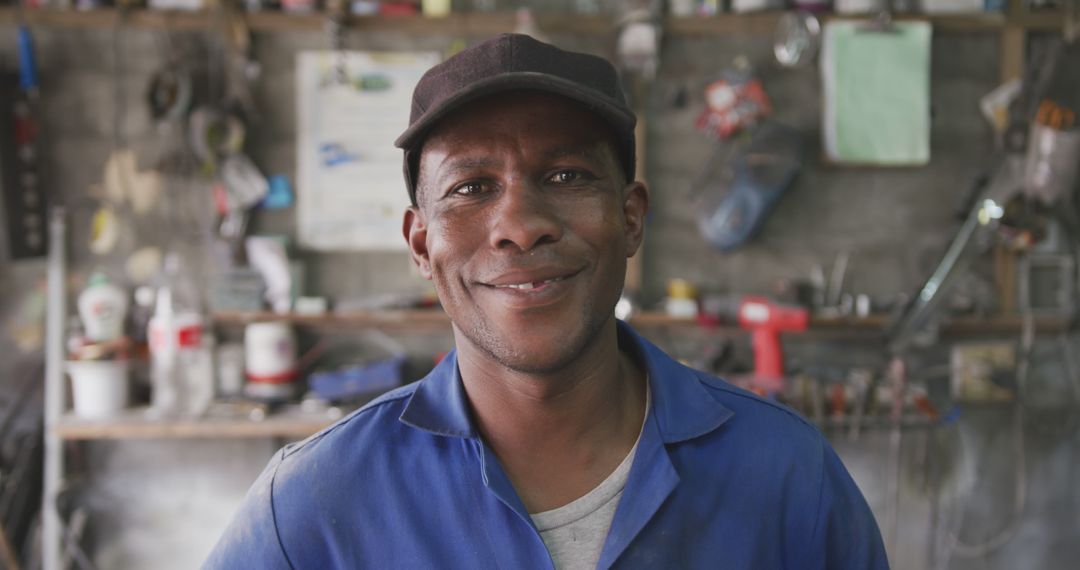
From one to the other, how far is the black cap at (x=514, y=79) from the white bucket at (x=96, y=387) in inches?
94.9

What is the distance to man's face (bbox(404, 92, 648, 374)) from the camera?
1.10 m

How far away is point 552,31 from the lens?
3.18 metres

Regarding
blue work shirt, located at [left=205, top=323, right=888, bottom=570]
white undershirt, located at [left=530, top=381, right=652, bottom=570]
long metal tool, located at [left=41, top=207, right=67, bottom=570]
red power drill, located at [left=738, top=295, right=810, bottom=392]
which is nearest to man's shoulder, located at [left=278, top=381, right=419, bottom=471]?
blue work shirt, located at [left=205, top=323, right=888, bottom=570]

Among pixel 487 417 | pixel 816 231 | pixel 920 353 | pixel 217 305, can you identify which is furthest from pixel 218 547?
pixel 920 353

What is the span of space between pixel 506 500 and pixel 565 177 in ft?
1.46

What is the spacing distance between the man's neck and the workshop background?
1880mm

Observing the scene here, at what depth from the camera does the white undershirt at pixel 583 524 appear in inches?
43.3

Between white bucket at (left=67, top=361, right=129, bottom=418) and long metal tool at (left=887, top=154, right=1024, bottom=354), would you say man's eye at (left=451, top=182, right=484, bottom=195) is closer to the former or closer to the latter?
long metal tool at (left=887, top=154, right=1024, bottom=354)

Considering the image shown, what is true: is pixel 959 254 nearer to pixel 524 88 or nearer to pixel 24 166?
pixel 524 88

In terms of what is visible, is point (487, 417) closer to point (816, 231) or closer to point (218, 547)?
point (218, 547)

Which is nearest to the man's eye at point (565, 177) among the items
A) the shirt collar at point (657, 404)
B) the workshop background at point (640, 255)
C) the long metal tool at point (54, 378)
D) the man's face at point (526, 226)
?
the man's face at point (526, 226)

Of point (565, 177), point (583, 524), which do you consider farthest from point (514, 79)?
point (583, 524)

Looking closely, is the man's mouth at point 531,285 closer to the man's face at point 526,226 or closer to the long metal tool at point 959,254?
the man's face at point 526,226

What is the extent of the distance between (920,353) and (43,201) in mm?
3519
